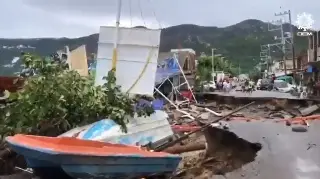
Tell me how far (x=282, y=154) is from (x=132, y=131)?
10.4ft

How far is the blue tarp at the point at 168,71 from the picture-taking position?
31578 mm

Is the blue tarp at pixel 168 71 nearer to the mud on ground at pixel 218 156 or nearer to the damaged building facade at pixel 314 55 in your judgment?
the damaged building facade at pixel 314 55

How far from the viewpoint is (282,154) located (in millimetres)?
10742

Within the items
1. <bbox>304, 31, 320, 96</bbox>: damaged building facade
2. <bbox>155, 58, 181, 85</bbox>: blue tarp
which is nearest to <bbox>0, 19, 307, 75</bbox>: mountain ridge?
<bbox>304, 31, 320, 96</bbox>: damaged building facade

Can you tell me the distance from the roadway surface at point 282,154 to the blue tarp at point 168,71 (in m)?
17.1

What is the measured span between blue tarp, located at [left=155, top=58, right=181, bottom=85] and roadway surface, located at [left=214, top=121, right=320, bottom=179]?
17.1 m

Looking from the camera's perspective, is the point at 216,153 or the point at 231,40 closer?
A: the point at 216,153

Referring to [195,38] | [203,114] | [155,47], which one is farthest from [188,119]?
[195,38]

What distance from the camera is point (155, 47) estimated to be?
1253 centimetres

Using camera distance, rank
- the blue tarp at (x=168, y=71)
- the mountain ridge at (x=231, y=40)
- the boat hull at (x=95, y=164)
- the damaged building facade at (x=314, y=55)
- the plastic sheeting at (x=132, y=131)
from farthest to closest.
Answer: the mountain ridge at (x=231, y=40), the damaged building facade at (x=314, y=55), the blue tarp at (x=168, y=71), the plastic sheeting at (x=132, y=131), the boat hull at (x=95, y=164)

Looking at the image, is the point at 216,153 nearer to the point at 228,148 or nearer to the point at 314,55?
the point at 228,148

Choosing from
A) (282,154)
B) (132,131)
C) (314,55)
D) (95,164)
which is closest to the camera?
(95,164)

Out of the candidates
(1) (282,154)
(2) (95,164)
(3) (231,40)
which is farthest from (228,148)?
(3) (231,40)

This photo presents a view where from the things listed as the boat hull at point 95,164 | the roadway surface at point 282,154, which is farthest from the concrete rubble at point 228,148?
the boat hull at point 95,164
